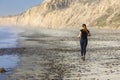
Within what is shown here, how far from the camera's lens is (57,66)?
25609 millimetres

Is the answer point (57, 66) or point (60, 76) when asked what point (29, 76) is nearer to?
point (60, 76)

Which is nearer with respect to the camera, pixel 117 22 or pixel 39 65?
pixel 39 65

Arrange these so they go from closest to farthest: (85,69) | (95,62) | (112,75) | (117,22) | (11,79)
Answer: (11,79) → (112,75) → (85,69) → (95,62) → (117,22)

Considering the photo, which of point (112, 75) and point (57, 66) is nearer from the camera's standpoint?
point (112, 75)

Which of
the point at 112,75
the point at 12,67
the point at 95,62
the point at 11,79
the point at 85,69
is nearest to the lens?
the point at 11,79

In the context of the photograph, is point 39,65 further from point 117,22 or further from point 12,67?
point 117,22

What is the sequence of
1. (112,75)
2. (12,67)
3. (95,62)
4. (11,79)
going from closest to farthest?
(11,79) < (112,75) < (12,67) < (95,62)

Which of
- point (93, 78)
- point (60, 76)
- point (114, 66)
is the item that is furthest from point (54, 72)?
point (114, 66)

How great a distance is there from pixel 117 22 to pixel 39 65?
542ft

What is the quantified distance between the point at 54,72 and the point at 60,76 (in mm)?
1667

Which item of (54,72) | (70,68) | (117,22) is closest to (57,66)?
(70,68)

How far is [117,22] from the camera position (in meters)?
188

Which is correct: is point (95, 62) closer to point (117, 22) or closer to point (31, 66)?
point (31, 66)

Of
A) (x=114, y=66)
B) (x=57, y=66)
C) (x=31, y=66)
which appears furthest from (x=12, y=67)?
(x=114, y=66)
